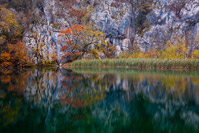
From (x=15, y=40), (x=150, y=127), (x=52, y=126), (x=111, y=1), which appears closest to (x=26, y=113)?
(x=52, y=126)

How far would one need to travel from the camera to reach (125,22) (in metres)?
51.2

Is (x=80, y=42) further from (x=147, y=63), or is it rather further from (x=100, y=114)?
(x=100, y=114)

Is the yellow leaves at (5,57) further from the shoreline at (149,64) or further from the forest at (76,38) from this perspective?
the shoreline at (149,64)

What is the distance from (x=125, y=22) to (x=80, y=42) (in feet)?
56.3

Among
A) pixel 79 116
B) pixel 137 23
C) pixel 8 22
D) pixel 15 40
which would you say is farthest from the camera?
pixel 137 23

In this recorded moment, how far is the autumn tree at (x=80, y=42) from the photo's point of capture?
4047cm

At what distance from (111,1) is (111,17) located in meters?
5.34

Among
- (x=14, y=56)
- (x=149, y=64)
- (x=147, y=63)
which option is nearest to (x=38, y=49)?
(x=14, y=56)

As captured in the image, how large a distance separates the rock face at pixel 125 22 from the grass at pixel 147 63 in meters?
10.7

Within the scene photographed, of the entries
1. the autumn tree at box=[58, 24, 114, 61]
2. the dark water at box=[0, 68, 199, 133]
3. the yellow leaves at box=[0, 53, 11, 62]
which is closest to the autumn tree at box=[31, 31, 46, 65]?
the autumn tree at box=[58, 24, 114, 61]

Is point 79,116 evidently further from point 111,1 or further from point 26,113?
point 111,1

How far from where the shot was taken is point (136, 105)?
6445 mm

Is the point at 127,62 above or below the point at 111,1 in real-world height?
below

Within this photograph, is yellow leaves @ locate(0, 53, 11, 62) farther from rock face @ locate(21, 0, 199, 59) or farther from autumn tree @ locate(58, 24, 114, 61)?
autumn tree @ locate(58, 24, 114, 61)
